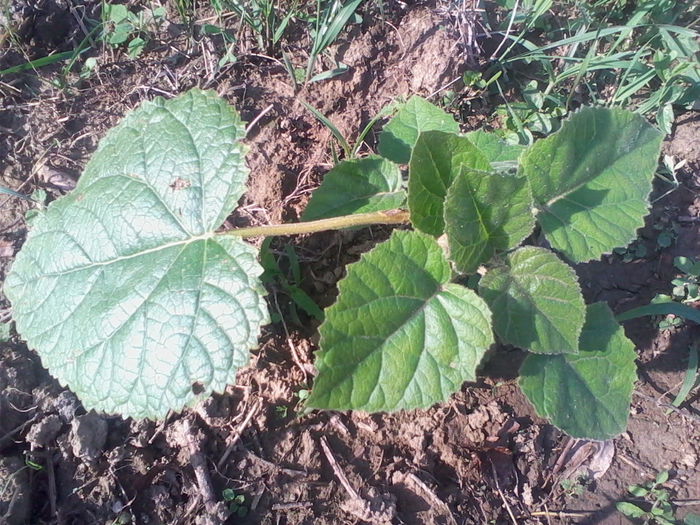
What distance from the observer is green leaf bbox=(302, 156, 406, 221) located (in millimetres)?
2053

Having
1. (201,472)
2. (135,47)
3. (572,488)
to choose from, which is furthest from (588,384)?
(135,47)

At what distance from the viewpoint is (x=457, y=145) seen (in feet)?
5.76

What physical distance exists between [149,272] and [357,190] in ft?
2.53

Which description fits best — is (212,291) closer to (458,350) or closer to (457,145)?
(458,350)

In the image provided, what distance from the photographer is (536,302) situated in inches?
69.2

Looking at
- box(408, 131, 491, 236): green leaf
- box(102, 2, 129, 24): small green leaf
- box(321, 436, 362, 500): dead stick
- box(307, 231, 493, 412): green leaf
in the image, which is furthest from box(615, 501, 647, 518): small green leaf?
box(102, 2, 129, 24): small green leaf

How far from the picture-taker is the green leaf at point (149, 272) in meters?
1.72

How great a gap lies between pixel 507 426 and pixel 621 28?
1833mm

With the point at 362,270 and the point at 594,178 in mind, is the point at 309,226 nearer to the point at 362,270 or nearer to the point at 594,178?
the point at 362,270

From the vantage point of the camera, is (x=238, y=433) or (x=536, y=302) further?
(x=238, y=433)

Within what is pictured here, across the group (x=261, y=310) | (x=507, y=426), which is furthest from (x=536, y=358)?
(x=261, y=310)

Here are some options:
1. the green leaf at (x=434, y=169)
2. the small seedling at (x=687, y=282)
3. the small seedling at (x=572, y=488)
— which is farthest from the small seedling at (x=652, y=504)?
the green leaf at (x=434, y=169)

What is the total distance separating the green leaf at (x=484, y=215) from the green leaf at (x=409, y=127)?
1.76 ft

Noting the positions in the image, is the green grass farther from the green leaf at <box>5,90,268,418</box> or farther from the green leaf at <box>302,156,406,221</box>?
the green leaf at <box>5,90,268,418</box>
